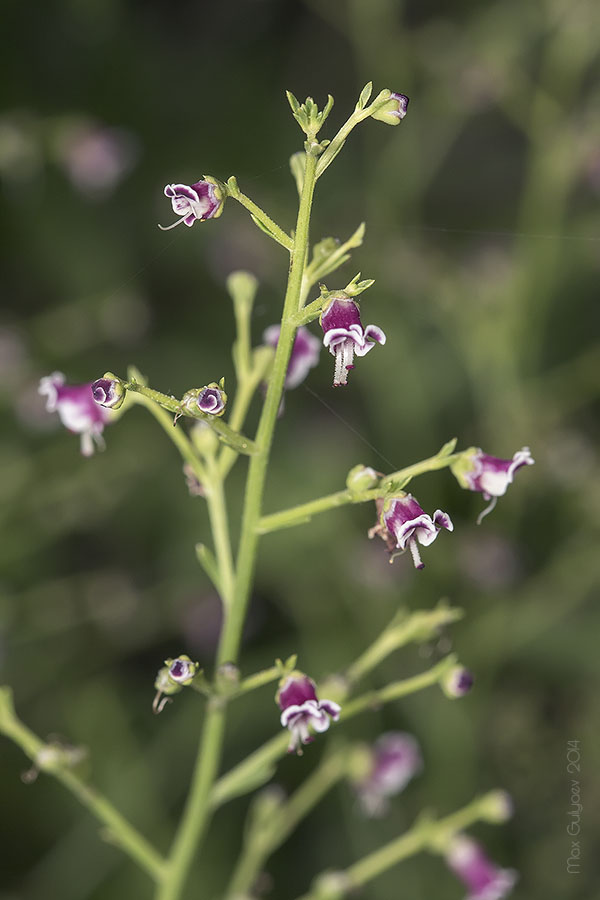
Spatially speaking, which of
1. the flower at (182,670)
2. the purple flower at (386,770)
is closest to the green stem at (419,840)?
the purple flower at (386,770)

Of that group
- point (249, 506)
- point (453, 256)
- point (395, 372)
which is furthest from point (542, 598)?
point (249, 506)

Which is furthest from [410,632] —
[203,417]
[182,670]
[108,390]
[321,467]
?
[321,467]

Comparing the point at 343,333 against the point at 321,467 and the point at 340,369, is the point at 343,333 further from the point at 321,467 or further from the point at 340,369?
the point at 321,467

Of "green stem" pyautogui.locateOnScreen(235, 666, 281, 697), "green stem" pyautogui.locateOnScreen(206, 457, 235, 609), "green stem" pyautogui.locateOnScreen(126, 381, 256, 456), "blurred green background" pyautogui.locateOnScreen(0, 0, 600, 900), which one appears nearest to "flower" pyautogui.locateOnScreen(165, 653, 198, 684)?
"green stem" pyautogui.locateOnScreen(235, 666, 281, 697)

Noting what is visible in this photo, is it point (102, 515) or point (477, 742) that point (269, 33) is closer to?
point (102, 515)

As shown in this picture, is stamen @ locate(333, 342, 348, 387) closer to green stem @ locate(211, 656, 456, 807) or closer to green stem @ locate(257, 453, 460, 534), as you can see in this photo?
green stem @ locate(257, 453, 460, 534)
